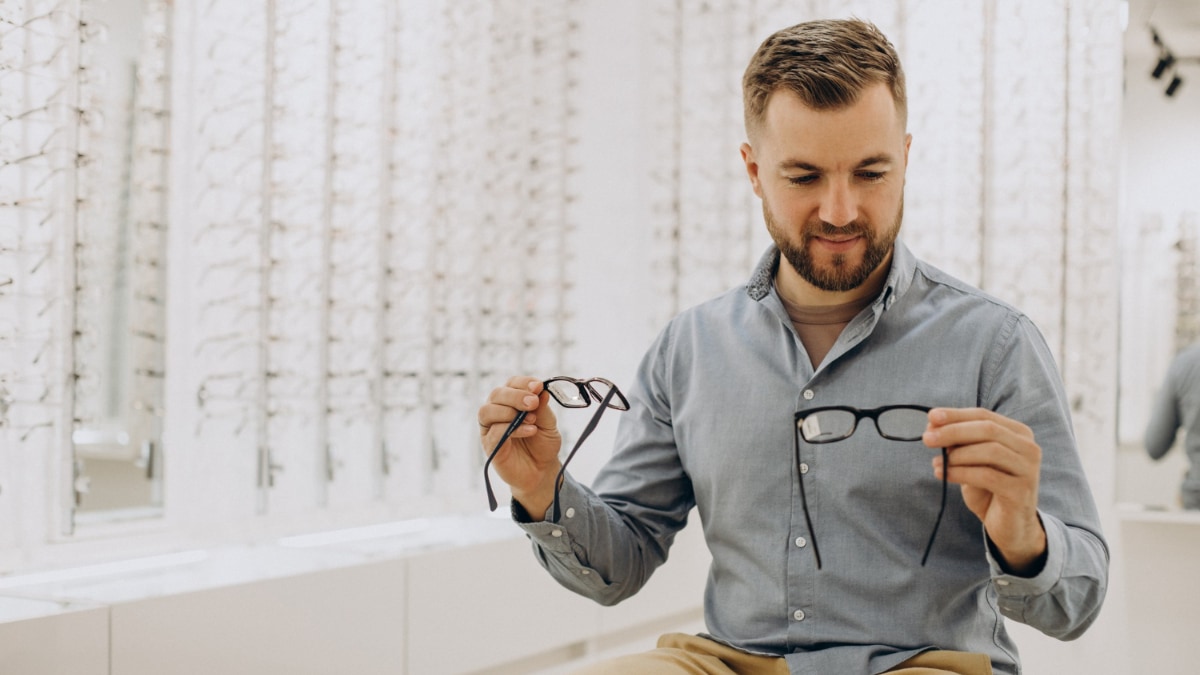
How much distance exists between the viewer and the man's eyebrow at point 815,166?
1.60 meters

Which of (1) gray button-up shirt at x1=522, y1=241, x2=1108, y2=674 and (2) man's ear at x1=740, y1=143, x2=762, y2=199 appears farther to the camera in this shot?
(2) man's ear at x1=740, y1=143, x2=762, y2=199

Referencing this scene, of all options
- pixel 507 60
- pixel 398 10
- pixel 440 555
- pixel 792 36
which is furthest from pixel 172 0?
pixel 792 36

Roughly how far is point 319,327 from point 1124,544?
2573 mm

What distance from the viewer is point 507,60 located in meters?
3.79

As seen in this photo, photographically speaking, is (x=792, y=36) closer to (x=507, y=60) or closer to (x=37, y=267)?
(x=37, y=267)

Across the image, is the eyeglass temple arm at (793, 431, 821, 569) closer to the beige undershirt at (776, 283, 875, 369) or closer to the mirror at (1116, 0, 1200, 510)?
the beige undershirt at (776, 283, 875, 369)

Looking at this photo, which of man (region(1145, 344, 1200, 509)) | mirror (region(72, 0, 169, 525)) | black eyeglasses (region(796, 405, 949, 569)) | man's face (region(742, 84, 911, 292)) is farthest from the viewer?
man (region(1145, 344, 1200, 509))

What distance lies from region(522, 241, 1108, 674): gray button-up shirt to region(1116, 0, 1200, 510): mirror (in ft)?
6.41

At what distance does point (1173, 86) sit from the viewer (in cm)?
335

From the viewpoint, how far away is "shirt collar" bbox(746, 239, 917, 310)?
168 centimetres

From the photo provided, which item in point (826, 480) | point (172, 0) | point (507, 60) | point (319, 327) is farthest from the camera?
point (507, 60)

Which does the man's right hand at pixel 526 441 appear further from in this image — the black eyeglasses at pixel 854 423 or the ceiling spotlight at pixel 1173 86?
the ceiling spotlight at pixel 1173 86

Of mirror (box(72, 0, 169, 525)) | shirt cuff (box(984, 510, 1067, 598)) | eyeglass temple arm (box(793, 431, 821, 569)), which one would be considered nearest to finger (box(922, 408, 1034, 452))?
shirt cuff (box(984, 510, 1067, 598))

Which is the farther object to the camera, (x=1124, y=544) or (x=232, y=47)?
(x=1124, y=544)
